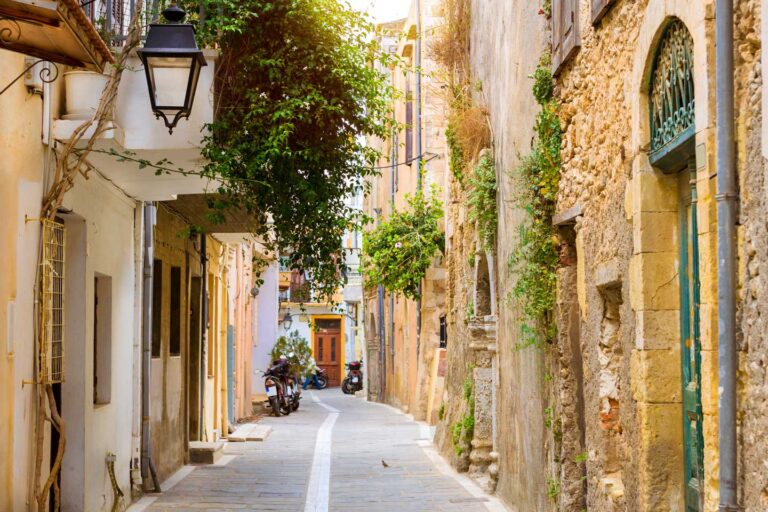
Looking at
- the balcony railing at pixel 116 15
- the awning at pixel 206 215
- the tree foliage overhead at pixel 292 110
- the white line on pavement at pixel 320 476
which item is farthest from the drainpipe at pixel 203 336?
the balcony railing at pixel 116 15

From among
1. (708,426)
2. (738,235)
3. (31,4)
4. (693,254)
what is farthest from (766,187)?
(31,4)

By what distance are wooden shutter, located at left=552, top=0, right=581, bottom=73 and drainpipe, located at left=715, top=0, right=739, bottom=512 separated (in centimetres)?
355

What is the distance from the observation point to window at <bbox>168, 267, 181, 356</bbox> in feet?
52.3

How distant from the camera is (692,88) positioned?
617 cm

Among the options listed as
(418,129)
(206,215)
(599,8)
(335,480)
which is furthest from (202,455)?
(418,129)

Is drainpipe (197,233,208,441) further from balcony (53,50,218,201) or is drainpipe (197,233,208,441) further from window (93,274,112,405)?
balcony (53,50,218,201)

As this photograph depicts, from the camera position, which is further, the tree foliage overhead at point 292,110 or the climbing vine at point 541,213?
the tree foliage overhead at point 292,110

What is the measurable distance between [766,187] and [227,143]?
7081mm

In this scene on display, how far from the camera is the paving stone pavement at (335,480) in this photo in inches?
472

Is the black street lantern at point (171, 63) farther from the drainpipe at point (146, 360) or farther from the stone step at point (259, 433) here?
the stone step at point (259, 433)

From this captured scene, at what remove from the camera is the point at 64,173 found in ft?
29.4

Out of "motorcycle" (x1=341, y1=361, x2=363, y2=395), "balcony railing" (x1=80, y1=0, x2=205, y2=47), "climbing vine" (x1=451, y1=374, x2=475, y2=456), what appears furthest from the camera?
"motorcycle" (x1=341, y1=361, x2=363, y2=395)

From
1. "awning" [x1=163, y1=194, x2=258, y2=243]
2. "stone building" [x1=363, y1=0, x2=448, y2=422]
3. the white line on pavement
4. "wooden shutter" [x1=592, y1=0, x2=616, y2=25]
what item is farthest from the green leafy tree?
"wooden shutter" [x1=592, y1=0, x2=616, y2=25]

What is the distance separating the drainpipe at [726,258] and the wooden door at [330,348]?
6218 centimetres
